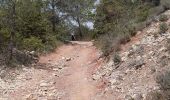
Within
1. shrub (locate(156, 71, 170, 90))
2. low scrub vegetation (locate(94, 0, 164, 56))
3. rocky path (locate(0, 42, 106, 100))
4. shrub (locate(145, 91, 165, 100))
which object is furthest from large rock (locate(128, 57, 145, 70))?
low scrub vegetation (locate(94, 0, 164, 56))

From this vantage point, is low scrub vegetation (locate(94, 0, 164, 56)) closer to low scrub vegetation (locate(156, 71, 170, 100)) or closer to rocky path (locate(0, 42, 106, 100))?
rocky path (locate(0, 42, 106, 100))

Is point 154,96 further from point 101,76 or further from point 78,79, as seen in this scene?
point 78,79

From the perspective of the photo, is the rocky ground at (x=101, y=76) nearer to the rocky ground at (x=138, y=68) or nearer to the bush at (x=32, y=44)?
the rocky ground at (x=138, y=68)

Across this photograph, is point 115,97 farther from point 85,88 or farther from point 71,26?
point 71,26

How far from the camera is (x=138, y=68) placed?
41.7 feet

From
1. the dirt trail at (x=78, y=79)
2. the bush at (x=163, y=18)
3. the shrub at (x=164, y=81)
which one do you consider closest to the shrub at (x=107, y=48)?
the dirt trail at (x=78, y=79)

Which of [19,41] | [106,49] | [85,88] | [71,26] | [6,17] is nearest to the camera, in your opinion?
[85,88]

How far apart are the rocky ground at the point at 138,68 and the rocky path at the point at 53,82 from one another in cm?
68

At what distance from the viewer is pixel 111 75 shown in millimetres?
13602

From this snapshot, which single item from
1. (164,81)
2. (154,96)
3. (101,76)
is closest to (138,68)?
(101,76)

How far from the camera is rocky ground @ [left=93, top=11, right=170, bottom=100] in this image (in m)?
11.2

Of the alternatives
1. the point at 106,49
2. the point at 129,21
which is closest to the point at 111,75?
the point at 106,49

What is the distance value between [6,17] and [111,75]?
7.25 metres

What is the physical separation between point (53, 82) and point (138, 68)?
3.52m
